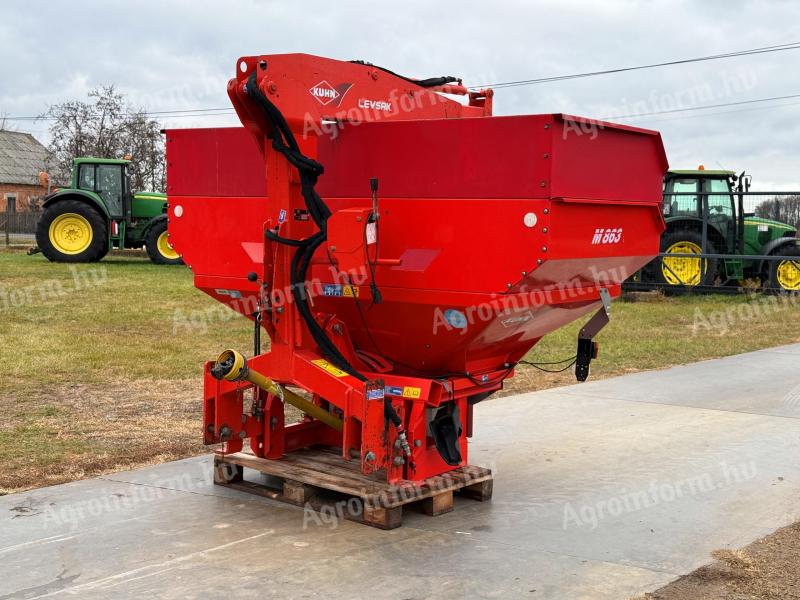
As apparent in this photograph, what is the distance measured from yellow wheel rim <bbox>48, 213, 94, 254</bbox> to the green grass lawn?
1.03 metres

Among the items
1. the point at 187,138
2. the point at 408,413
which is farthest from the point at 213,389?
the point at 187,138

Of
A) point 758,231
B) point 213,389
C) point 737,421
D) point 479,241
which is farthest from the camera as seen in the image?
point 758,231

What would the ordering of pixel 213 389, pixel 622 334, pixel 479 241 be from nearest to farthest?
pixel 479 241 < pixel 213 389 < pixel 622 334

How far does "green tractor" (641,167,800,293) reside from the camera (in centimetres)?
1791

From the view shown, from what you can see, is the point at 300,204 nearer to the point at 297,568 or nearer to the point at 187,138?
the point at 187,138

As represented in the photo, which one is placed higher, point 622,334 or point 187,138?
point 187,138

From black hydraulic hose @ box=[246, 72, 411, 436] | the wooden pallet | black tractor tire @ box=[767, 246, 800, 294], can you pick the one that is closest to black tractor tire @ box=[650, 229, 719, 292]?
black tractor tire @ box=[767, 246, 800, 294]

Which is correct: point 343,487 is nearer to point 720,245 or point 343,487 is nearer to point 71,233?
point 720,245

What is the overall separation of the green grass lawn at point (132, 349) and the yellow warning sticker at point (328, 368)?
68.0 inches

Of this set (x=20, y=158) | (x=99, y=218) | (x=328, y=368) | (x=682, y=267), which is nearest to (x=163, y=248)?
(x=99, y=218)

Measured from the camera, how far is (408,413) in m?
5.27

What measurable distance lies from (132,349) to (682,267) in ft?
36.4

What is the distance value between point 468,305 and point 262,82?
1.56 m

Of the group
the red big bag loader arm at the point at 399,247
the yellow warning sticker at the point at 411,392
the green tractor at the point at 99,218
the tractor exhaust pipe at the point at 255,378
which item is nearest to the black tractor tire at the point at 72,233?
the green tractor at the point at 99,218
